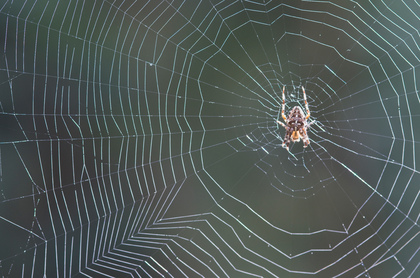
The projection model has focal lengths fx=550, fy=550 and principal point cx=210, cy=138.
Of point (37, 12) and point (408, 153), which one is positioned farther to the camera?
point (408, 153)

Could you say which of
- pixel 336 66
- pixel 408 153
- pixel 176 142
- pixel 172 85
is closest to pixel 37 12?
pixel 172 85

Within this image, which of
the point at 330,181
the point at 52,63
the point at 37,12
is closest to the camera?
the point at 37,12

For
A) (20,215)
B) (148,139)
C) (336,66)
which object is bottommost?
(20,215)

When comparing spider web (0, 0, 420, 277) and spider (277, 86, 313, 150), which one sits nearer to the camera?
spider (277, 86, 313, 150)

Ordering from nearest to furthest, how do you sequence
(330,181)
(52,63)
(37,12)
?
(37,12)
(52,63)
(330,181)

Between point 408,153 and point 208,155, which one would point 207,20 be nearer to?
point 208,155

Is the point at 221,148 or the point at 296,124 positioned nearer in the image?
the point at 296,124

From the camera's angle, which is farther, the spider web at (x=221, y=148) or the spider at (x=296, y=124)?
the spider web at (x=221, y=148)

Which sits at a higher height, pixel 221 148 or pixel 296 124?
pixel 296 124
